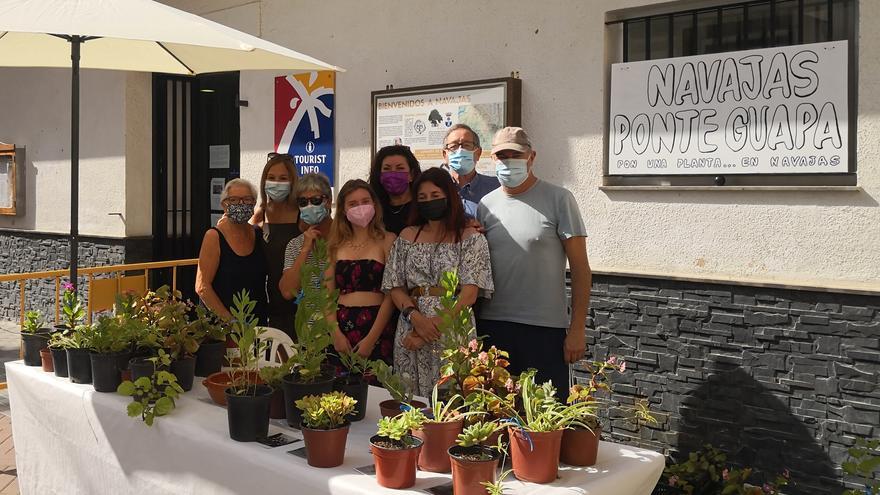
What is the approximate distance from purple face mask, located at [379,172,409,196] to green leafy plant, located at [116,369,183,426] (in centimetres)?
154

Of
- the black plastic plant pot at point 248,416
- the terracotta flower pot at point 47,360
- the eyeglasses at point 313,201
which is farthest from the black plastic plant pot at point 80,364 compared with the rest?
the eyeglasses at point 313,201

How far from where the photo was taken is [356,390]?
2.87m

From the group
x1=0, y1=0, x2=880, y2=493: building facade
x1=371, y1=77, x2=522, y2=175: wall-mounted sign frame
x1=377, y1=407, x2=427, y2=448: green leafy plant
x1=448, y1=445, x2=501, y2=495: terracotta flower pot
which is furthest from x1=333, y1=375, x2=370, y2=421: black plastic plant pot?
x1=371, y1=77, x2=522, y2=175: wall-mounted sign frame

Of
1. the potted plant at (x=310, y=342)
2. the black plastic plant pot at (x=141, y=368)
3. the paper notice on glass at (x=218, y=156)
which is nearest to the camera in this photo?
the potted plant at (x=310, y=342)

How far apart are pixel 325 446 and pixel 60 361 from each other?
177 cm

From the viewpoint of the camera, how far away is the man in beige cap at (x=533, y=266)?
3.79 meters

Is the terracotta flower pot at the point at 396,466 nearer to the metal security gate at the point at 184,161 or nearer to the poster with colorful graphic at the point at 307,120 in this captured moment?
the poster with colorful graphic at the point at 307,120

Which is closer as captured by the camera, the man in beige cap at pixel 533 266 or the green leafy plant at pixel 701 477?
the man in beige cap at pixel 533 266

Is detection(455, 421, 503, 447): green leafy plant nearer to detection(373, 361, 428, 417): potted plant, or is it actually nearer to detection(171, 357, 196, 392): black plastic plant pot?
detection(373, 361, 428, 417): potted plant

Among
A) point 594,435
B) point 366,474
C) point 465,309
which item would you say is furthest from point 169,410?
point 594,435

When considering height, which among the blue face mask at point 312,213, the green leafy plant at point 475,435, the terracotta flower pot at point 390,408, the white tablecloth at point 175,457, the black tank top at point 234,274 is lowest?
the white tablecloth at point 175,457

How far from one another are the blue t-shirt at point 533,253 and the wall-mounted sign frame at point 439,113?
1.77m

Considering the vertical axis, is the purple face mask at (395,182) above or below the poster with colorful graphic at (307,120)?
below

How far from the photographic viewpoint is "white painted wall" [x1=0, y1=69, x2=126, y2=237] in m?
8.73
